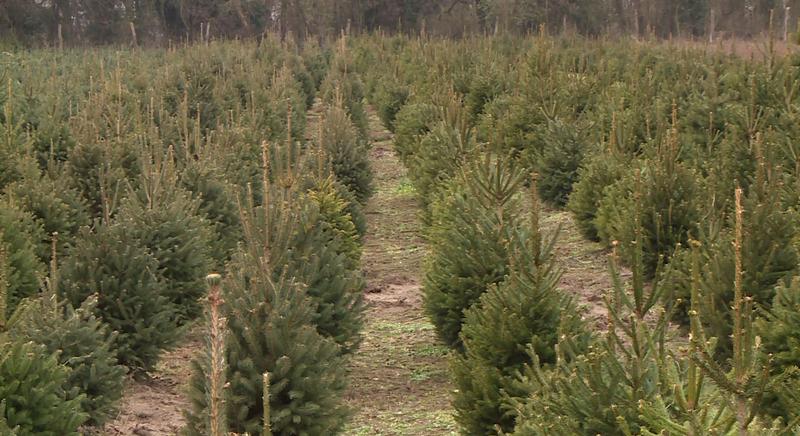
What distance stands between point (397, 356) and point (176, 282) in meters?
2.02

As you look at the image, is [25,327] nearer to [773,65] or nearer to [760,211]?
[760,211]

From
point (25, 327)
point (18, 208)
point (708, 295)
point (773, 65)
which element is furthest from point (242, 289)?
point (773, 65)

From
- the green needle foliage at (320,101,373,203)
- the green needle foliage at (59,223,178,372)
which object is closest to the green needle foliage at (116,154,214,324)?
the green needle foliage at (59,223,178,372)

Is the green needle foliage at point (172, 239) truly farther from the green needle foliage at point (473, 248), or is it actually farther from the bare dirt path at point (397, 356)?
the green needle foliage at point (473, 248)

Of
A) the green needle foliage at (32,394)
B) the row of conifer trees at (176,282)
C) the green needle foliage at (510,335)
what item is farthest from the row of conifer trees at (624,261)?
the green needle foliage at (32,394)

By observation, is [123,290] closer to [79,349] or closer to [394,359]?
[79,349]

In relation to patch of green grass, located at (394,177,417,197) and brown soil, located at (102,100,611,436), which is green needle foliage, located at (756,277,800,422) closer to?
brown soil, located at (102,100,611,436)

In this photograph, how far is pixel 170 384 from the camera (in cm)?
875

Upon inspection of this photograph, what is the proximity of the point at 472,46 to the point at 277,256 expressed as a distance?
27.0 meters

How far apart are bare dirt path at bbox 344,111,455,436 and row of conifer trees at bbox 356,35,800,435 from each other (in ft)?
1.63

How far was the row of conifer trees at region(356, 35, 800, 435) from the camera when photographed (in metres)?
4.34

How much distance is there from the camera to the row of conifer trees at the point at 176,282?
5.77 meters

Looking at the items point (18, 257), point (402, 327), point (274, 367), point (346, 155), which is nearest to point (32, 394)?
point (274, 367)

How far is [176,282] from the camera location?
914 centimetres
